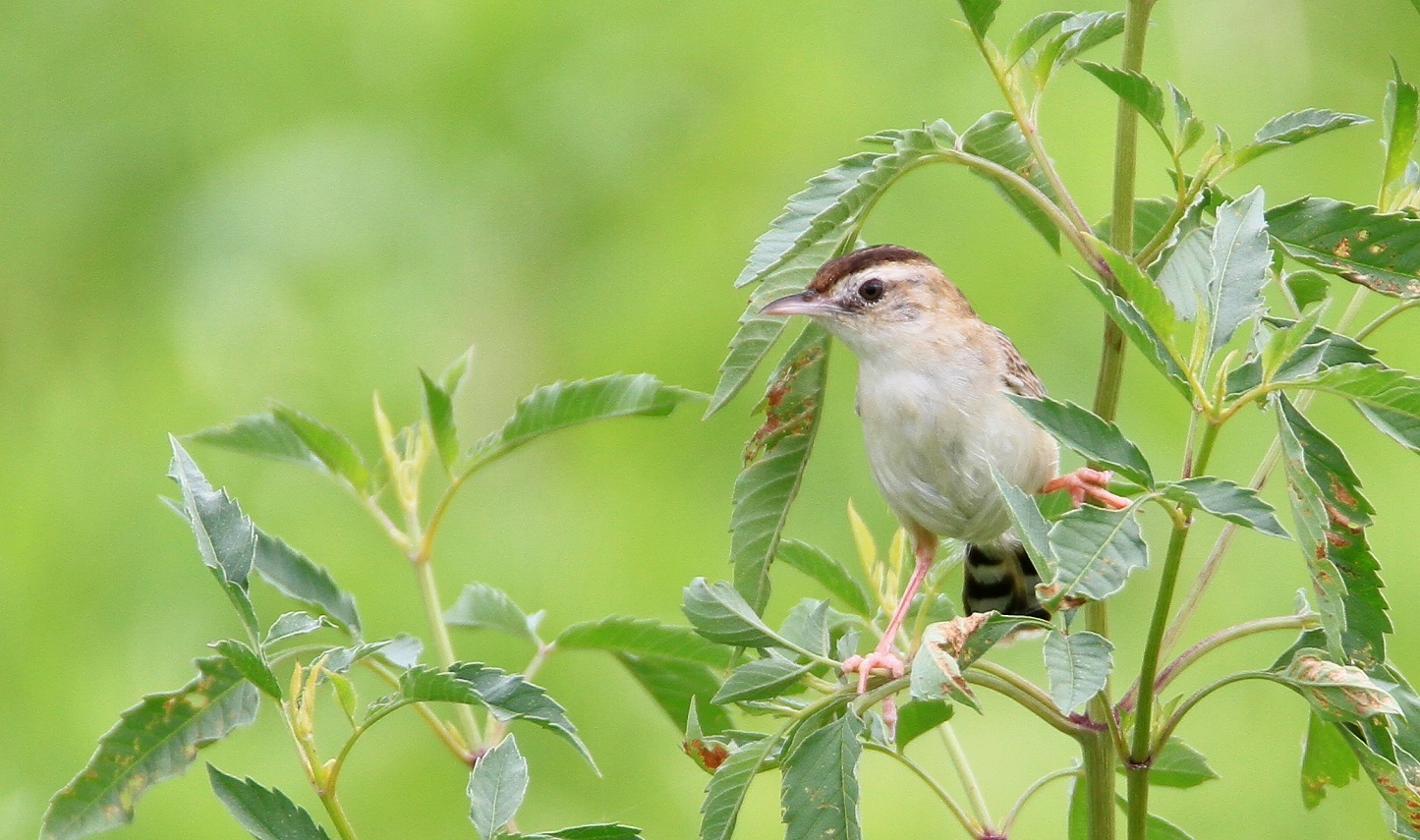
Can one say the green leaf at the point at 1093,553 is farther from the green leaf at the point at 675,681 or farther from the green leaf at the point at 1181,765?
the green leaf at the point at 675,681

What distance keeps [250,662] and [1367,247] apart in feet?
4.82

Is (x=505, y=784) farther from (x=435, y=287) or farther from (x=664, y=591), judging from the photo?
(x=435, y=287)

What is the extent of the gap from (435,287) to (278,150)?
3.16 ft

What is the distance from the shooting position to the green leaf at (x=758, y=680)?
1.81 m

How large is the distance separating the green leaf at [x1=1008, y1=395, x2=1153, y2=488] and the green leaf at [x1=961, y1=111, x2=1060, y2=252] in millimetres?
615

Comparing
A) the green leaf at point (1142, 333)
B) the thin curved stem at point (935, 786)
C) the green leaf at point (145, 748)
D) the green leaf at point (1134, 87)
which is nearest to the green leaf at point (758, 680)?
the thin curved stem at point (935, 786)

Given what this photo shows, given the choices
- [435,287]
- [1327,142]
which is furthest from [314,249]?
[1327,142]

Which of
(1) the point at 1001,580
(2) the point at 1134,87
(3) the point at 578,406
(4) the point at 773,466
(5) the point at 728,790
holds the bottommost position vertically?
(1) the point at 1001,580

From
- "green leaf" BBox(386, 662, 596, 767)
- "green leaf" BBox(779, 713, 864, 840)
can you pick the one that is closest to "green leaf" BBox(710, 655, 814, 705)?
"green leaf" BBox(779, 713, 864, 840)

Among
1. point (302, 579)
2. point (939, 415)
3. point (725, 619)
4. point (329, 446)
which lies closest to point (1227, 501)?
point (725, 619)

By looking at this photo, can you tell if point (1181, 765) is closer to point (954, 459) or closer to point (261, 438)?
point (954, 459)

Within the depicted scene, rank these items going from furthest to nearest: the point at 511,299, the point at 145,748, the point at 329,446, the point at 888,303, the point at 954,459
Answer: the point at 511,299, the point at 888,303, the point at 954,459, the point at 329,446, the point at 145,748

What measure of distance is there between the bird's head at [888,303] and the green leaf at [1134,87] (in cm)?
146

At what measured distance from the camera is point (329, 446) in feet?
8.27
